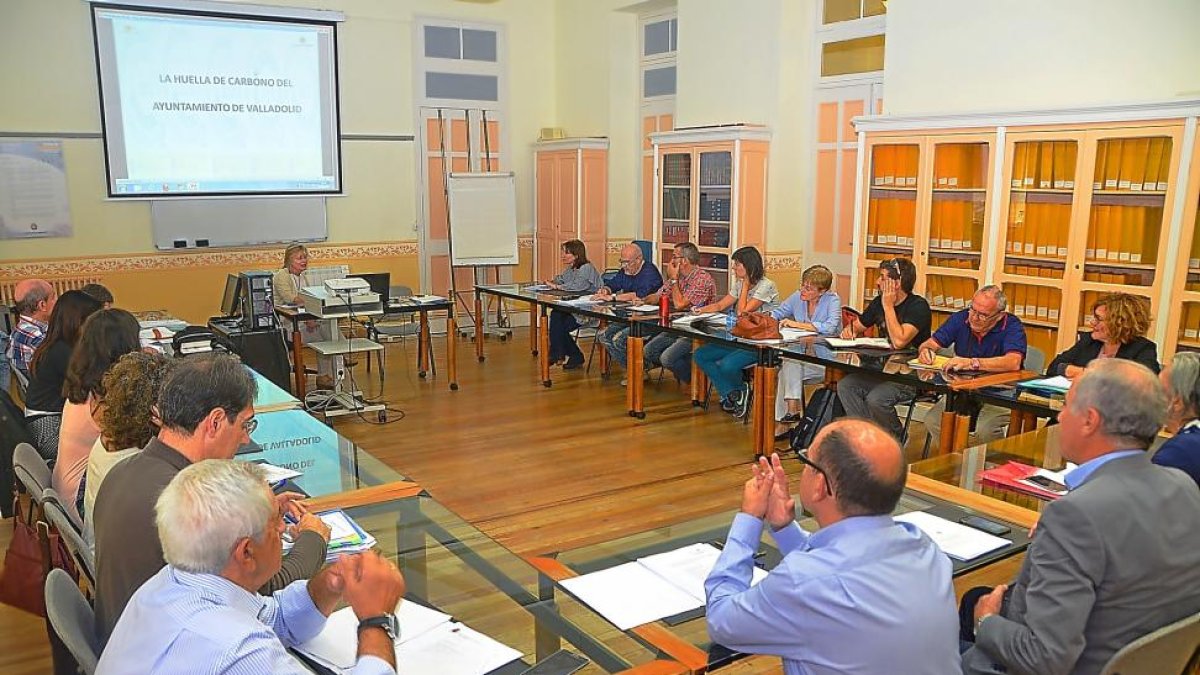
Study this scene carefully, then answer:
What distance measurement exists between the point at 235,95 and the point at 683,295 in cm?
469

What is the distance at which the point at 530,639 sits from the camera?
6.25ft

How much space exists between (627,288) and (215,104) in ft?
13.8

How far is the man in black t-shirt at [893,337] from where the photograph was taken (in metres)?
5.02

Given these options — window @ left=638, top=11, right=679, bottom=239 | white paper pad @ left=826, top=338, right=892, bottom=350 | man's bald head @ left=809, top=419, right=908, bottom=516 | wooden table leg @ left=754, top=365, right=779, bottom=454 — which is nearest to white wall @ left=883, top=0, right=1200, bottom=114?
white paper pad @ left=826, top=338, right=892, bottom=350

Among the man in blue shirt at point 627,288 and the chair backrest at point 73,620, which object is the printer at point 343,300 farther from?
the chair backrest at point 73,620

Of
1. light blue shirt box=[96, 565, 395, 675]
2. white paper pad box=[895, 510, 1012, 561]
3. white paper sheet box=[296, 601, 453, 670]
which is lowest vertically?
white paper sheet box=[296, 601, 453, 670]

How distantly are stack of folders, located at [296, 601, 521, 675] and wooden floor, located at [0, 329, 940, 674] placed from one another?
137 centimetres

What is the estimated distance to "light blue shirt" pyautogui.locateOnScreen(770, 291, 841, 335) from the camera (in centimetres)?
571

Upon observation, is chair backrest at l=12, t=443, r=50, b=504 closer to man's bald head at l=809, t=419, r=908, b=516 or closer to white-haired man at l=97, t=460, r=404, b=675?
white-haired man at l=97, t=460, r=404, b=675

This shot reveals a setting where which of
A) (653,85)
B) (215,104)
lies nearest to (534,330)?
(653,85)

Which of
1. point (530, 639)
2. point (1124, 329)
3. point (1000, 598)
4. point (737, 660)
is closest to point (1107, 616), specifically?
point (1000, 598)

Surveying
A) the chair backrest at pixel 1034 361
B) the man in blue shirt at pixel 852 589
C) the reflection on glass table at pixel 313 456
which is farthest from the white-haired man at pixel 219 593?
the chair backrest at pixel 1034 361

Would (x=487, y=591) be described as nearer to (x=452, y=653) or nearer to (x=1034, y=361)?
(x=452, y=653)

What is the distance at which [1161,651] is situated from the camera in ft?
5.78
